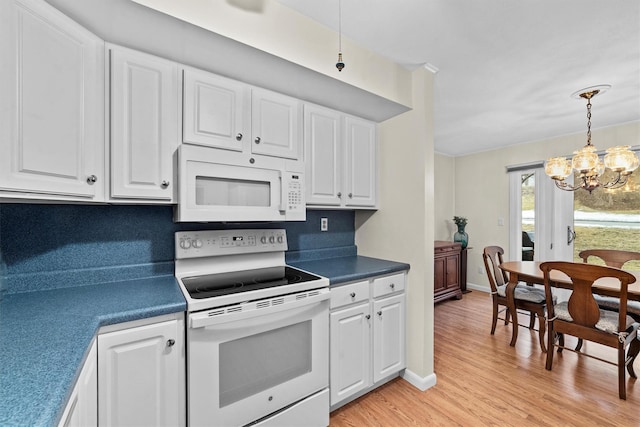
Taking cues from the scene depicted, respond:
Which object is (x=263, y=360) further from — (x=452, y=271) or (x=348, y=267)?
(x=452, y=271)

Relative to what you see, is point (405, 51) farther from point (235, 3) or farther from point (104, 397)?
point (104, 397)

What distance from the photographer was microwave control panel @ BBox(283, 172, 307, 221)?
1.85 meters

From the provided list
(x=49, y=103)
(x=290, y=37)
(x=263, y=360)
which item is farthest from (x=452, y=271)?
(x=49, y=103)

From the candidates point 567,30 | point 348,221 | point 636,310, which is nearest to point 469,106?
point 567,30

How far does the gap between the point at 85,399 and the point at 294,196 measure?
4.36ft

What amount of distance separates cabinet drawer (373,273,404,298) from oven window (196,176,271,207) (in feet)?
3.10

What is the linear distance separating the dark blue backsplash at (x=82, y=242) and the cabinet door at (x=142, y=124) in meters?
0.30

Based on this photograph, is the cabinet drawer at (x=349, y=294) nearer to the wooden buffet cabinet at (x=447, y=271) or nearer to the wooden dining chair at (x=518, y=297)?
the wooden dining chair at (x=518, y=297)

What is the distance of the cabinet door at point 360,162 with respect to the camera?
2283mm

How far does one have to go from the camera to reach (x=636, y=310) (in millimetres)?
2332

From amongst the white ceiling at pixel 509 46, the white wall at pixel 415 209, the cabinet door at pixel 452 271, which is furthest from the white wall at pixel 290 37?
the cabinet door at pixel 452 271

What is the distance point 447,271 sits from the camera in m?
4.14

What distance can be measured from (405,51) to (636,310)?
2775 mm

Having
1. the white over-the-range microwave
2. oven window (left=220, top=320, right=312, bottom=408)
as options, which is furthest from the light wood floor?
the white over-the-range microwave
